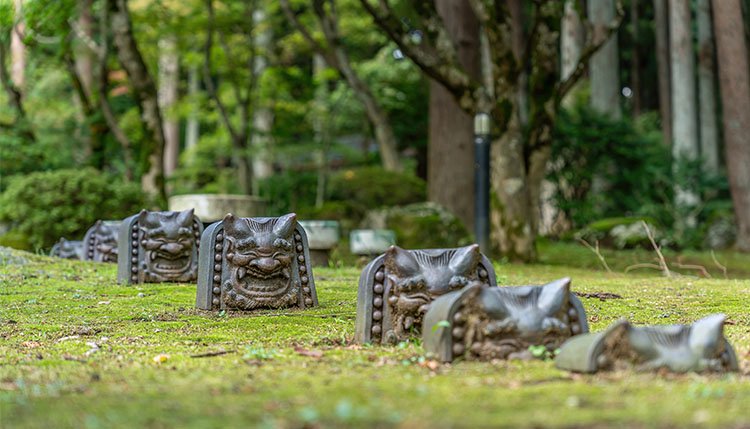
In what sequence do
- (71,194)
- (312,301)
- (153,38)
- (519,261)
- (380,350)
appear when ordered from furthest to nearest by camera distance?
1. (153,38)
2. (71,194)
3. (519,261)
4. (312,301)
5. (380,350)

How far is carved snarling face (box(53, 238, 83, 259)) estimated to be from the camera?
14.2m

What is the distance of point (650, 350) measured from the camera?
4.76 m

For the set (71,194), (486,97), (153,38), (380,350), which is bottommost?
(380,350)

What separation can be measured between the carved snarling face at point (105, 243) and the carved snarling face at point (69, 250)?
3.36 feet

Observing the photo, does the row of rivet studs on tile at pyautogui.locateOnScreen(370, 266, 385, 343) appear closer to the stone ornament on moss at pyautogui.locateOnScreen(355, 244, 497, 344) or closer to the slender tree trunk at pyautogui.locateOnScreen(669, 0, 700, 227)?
the stone ornament on moss at pyautogui.locateOnScreen(355, 244, 497, 344)

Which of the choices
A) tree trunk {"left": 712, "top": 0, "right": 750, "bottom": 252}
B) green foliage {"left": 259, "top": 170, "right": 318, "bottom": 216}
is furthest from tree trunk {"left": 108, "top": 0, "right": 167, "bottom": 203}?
tree trunk {"left": 712, "top": 0, "right": 750, "bottom": 252}

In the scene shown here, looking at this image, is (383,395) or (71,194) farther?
(71,194)

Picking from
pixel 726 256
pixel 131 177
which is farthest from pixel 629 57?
pixel 131 177

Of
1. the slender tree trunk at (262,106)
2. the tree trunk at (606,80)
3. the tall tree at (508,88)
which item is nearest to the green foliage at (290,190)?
the slender tree trunk at (262,106)

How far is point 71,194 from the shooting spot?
17.4 metres

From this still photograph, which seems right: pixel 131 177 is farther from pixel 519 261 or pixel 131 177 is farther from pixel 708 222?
pixel 708 222

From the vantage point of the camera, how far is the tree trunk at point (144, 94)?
18.2 m

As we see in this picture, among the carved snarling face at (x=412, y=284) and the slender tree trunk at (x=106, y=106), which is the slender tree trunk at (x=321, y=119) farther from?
the carved snarling face at (x=412, y=284)

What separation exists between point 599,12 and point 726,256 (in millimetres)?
7397
